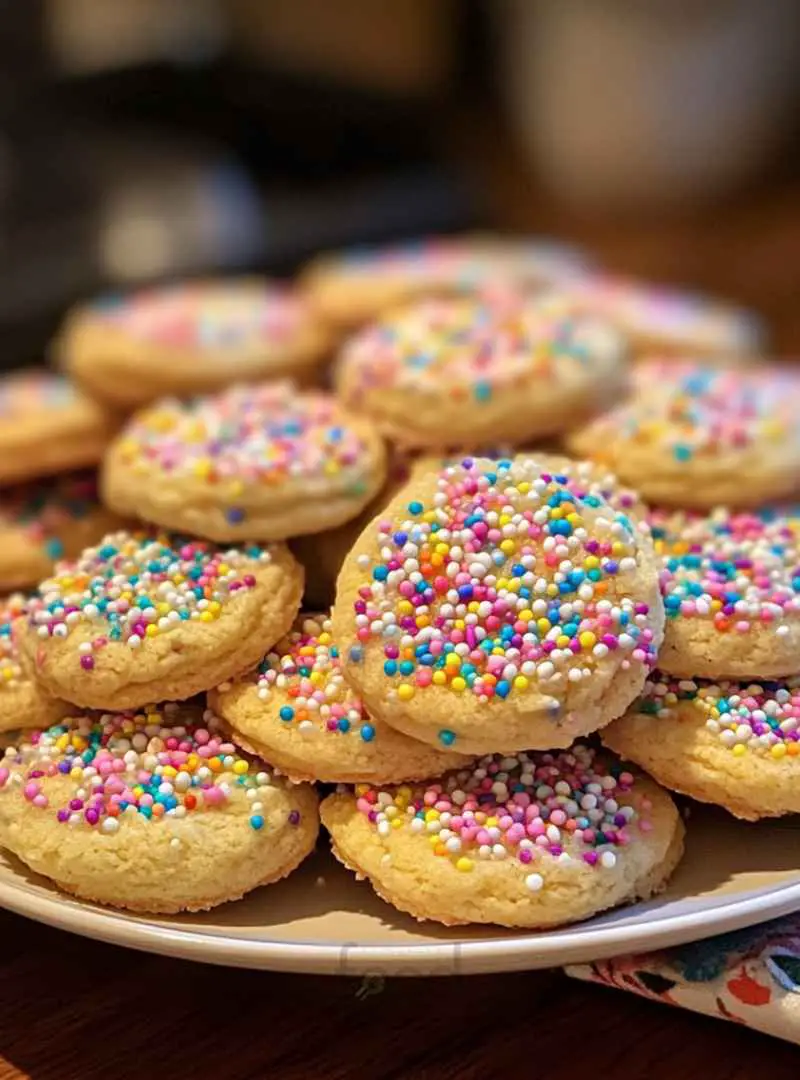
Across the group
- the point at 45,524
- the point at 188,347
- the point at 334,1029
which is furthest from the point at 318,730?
the point at 188,347

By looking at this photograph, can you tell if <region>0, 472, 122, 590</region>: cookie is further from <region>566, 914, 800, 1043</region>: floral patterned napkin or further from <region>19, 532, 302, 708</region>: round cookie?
<region>566, 914, 800, 1043</region>: floral patterned napkin

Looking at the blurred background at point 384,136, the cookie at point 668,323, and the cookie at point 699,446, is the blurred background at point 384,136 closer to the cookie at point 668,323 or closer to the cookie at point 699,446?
the cookie at point 668,323

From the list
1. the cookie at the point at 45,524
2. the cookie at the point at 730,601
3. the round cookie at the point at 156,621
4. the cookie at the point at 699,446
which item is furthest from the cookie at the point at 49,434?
the cookie at the point at 730,601

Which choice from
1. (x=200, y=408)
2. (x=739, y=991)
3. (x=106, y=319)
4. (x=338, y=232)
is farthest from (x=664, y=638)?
(x=338, y=232)

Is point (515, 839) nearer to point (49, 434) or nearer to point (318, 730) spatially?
point (318, 730)

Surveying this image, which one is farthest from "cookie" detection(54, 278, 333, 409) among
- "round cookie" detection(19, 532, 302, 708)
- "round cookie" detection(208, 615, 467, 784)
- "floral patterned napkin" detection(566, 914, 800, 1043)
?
"floral patterned napkin" detection(566, 914, 800, 1043)

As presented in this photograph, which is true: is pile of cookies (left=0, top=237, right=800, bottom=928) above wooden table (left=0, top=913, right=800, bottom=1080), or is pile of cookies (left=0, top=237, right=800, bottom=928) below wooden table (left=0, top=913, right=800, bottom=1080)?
above
